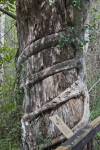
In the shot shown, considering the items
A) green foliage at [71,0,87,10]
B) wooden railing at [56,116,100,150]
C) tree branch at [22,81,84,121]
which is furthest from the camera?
green foliage at [71,0,87,10]

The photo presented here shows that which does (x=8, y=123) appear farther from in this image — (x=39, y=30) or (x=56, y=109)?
(x=39, y=30)

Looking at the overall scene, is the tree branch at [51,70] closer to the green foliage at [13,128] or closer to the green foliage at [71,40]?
the green foliage at [71,40]

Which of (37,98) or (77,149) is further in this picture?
(37,98)

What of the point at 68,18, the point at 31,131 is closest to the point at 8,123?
the point at 31,131

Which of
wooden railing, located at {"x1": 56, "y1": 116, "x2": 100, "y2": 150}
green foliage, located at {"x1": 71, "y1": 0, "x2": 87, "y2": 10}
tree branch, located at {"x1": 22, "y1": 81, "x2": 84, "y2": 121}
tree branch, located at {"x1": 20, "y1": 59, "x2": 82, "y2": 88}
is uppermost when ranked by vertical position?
green foliage, located at {"x1": 71, "y1": 0, "x2": 87, "y2": 10}

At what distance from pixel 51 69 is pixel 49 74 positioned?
2.5 inches

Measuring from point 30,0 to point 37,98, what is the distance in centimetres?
127

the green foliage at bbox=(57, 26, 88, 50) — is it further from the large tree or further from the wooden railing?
the wooden railing

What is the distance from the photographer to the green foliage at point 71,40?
1986 millimetres

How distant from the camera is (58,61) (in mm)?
1990

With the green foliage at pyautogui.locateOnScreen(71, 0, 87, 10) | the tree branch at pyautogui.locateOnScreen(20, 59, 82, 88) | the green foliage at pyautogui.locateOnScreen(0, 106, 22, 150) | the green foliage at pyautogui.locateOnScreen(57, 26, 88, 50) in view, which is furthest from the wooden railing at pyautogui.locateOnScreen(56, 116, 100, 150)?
the green foliage at pyautogui.locateOnScreen(71, 0, 87, 10)

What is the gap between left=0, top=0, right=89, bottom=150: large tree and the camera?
1.87m

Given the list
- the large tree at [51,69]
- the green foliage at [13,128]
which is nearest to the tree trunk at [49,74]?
the large tree at [51,69]

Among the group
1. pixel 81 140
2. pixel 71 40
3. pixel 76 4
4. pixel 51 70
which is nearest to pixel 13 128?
pixel 51 70
